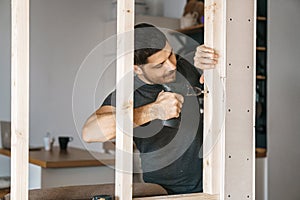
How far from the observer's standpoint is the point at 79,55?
5441 millimetres

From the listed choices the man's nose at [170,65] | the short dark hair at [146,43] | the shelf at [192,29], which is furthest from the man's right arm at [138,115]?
the shelf at [192,29]

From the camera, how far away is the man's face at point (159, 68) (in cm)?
213

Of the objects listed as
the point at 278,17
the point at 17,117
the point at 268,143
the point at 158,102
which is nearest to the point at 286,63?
the point at 278,17

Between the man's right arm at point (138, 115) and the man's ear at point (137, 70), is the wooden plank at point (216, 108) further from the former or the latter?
the man's ear at point (137, 70)

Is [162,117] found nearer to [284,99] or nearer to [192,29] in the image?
[284,99]

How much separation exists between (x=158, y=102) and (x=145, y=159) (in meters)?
0.54

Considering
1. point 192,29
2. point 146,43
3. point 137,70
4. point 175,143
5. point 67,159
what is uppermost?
point 192,29

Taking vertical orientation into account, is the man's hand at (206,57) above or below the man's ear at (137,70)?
above

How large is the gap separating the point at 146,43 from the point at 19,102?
0.65 metres

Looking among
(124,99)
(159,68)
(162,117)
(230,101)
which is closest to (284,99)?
(159,68)

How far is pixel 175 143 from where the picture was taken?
88.3 inches

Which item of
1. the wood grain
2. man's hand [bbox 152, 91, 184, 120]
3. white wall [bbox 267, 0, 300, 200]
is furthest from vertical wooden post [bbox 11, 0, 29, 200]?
white wall [bbox 267, 0, 300, 200]

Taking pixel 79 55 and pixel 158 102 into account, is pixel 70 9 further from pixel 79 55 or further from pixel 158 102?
pixel 158 102

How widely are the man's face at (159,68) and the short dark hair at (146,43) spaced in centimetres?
2
